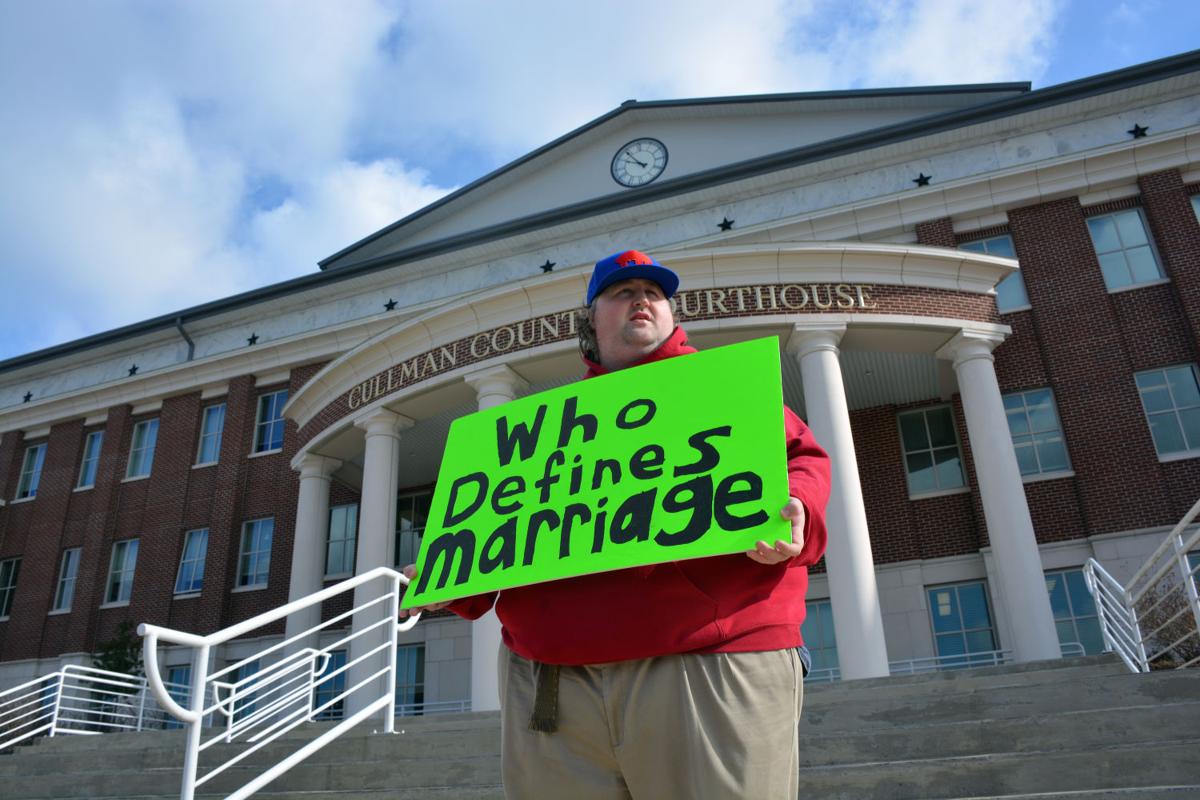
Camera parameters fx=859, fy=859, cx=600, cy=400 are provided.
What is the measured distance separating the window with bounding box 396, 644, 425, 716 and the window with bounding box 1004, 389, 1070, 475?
1269 cm

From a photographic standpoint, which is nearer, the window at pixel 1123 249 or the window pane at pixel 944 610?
the window pane at pixel 944 610

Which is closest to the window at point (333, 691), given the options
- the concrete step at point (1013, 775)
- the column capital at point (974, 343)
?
the column capital at point (974, 343)

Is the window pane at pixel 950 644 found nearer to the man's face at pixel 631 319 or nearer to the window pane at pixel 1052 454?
the window pane at pixel 1052 454

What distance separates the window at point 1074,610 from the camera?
14.2 meters

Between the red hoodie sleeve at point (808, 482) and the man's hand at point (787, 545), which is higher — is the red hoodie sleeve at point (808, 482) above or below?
above

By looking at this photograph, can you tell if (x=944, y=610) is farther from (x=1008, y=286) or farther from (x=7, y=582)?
(x=7, y=582)

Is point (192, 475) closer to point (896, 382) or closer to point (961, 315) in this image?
point (896, 382)

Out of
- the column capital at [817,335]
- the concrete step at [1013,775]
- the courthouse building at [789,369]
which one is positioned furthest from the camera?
the courthouse building at [789,369]

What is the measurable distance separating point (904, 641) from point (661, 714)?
48.4 ft

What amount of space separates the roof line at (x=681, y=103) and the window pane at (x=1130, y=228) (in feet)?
14.3

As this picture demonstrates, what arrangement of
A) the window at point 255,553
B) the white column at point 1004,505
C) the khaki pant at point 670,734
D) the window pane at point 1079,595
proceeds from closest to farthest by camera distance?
the khaki pant at point 670,734 < the white column at point 1004,505 < the window pane at point 1079,595 < the window at point 255,553

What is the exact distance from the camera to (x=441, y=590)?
279cm

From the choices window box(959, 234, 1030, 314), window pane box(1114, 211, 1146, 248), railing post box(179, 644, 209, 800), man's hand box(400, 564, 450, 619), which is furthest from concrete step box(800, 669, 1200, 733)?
window pane box(1114, 211, 1146, 248)

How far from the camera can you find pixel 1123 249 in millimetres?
16469
